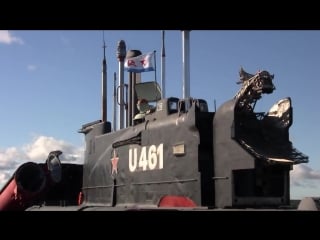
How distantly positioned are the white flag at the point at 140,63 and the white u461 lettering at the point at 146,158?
682 cm

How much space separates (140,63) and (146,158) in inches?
314

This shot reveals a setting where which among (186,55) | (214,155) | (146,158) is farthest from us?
(186,55)

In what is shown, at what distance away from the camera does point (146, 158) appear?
14086mm

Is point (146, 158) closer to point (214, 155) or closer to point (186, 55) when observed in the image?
point (214, 155)

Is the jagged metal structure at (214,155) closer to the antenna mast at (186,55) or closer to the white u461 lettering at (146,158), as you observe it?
the white u461 lettering at (146,158)

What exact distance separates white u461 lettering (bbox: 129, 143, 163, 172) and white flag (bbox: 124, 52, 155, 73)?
22.4 feet

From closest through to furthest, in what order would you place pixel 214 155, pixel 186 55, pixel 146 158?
1. pixel 214 155
2. pixel 146 158
3. pixel 186 55

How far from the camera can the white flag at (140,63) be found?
830 inches

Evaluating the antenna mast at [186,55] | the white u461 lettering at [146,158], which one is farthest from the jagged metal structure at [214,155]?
the antenna mast at [186,55]

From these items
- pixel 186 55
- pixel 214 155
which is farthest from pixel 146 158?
pixel 186 55
